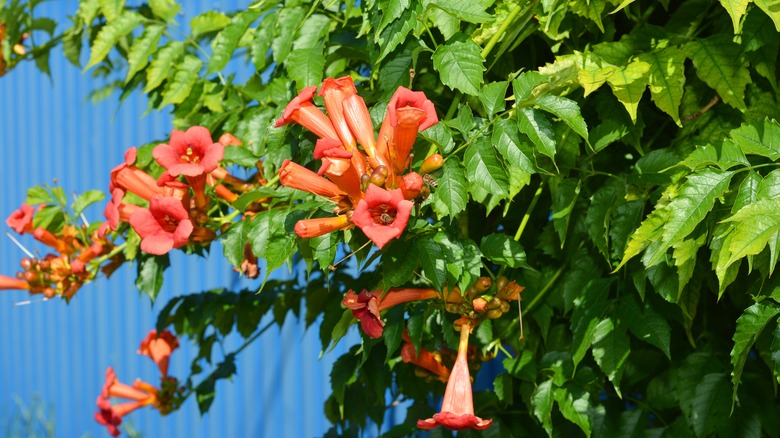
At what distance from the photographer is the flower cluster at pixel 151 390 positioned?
356 cm

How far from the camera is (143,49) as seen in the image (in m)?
2.90

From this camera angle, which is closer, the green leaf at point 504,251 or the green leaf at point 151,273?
the green leaf at point 504,251

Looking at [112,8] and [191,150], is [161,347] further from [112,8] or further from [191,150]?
[191,150]

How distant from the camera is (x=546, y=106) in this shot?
1772mm

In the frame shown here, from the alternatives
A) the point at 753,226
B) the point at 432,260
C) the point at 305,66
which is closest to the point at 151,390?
the point at 305,66

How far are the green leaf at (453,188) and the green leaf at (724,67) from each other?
0.56 m

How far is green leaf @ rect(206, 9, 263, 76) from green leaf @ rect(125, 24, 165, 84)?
0.34 meters

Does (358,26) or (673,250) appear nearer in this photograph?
(673,250)

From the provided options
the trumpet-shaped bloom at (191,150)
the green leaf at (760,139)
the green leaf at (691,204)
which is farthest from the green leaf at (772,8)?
the trumpet-shaped bloom at (191,150)

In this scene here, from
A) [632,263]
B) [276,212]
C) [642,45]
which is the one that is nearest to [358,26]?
[276,212]

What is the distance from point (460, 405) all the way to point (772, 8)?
0.96 metres

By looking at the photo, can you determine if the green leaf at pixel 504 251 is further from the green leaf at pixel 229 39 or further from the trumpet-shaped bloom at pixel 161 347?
the trumpet-shaped bloom at pixel 161 347

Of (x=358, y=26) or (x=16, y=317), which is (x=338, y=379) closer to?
(x=358, y=26)

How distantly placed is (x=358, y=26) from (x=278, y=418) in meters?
2.48
